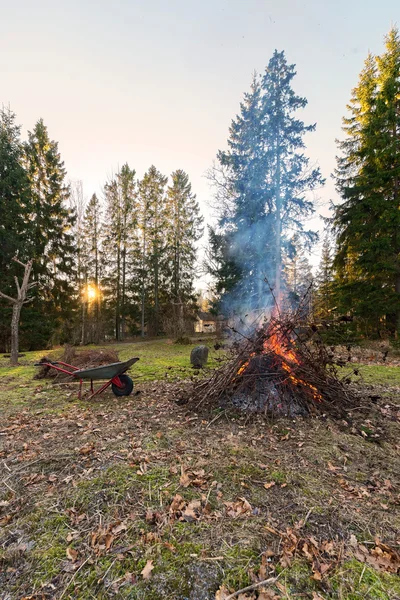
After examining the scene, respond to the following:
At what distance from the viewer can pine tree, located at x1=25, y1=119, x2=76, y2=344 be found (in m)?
17.7

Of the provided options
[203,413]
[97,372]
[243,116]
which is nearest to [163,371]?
[97,372]

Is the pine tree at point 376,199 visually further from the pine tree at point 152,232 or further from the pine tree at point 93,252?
the pine tree at point 93,252

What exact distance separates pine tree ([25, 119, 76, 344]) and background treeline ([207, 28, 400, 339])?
38.8 feet

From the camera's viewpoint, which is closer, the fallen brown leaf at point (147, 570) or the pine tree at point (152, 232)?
the fallen brown leaf at point (147, 570)

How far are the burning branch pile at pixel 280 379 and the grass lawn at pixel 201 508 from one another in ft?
0.79

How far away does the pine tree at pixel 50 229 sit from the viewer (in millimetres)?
17703

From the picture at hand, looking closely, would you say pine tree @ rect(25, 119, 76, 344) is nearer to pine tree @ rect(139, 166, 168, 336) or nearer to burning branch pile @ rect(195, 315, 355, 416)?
pine tree @ rect(139, 166, 168, 336)

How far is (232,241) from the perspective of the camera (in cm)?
1487

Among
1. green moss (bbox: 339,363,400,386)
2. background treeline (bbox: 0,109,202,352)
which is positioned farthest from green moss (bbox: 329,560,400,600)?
background treeline (bbox: 0,109,202,352)

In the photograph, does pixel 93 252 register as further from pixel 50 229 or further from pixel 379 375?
pixel 379 375

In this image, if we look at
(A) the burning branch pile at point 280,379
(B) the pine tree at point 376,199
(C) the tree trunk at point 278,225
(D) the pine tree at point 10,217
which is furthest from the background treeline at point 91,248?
(A) the burning branch pile at point 280,379

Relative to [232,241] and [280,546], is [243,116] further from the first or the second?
[280,546]

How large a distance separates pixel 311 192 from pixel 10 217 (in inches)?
647

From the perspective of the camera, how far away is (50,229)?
18.6m
